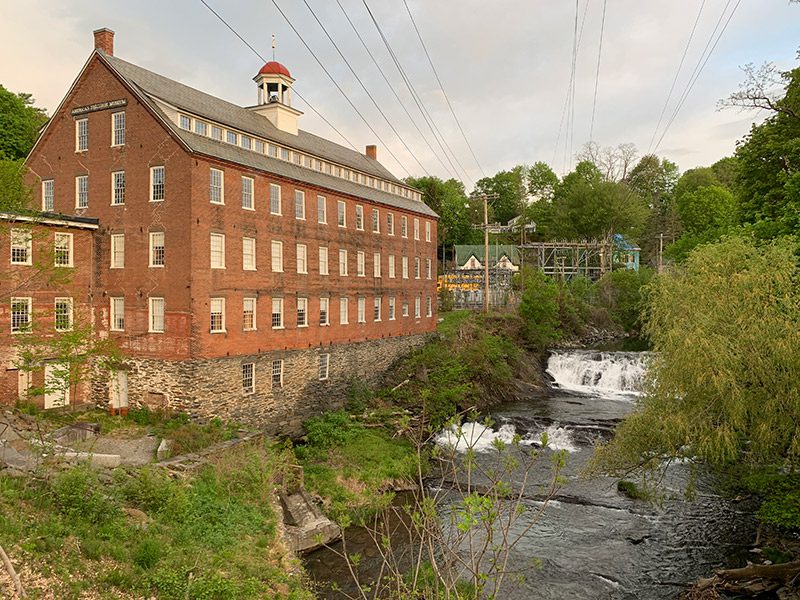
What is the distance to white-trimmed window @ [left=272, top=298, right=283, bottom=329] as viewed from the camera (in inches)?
993

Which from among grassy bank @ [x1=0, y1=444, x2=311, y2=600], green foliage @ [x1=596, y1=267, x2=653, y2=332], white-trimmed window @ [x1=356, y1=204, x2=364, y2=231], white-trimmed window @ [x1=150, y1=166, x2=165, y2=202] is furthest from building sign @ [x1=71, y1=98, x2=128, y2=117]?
green foliage @ [x1=596, y1=267, x2=653, y2=332]

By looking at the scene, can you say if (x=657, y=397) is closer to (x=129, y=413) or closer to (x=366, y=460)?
(x=366, y=460)

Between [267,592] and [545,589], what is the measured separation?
690 centimetres

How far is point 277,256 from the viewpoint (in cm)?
2553

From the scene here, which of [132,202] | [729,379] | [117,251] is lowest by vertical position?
[729,379]

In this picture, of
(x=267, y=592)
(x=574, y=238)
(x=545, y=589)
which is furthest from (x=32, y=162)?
(x=574, y=238)

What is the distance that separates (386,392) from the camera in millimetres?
31453

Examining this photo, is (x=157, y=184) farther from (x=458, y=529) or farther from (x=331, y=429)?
(x=458, y=529)

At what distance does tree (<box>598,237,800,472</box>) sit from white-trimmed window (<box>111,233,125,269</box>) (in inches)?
759

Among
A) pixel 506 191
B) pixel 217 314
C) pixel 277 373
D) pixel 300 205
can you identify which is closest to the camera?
pixel 217 314

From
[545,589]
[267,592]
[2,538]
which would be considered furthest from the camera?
[545,589]

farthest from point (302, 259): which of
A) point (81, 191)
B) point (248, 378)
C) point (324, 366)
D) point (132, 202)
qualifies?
point (81, 191)

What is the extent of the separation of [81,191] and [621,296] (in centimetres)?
5031

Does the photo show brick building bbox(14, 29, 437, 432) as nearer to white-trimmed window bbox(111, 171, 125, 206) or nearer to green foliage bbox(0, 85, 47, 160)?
white-trimmed window bbox(111, 171, 125, 206)
